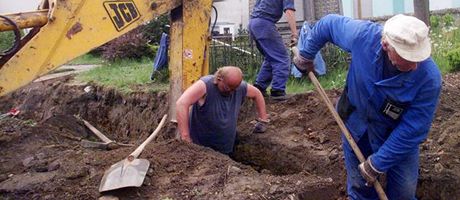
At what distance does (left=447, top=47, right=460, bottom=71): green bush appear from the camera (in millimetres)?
8644

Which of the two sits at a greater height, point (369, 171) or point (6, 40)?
point (369, 171)

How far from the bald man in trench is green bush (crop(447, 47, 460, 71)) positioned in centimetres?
301

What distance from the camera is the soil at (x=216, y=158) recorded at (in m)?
5.34

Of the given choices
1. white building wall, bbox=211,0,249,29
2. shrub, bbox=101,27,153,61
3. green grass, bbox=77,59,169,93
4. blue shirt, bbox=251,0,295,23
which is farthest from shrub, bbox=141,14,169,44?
blue shirt, bbox=251,0,295,23

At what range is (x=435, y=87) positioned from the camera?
452 cm

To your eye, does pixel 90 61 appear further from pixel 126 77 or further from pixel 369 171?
pixel 369 171

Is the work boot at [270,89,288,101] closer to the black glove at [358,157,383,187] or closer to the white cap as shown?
the black glove at [358,157,383,187]

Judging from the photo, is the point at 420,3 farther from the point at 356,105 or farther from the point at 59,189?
the point at 59,189

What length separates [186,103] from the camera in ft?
20.8

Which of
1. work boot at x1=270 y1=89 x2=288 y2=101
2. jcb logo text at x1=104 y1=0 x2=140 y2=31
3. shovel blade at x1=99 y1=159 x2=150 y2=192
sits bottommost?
work boot at x1=270 y1=89 x2=288 y2=101

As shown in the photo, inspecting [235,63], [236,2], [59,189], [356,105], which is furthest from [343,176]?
[236,2]

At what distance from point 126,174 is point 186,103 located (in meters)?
1.22

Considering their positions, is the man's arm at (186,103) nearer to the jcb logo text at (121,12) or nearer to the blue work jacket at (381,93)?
the jcb logo text at (121,12)

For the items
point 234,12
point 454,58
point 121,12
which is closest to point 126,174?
point 121,12
